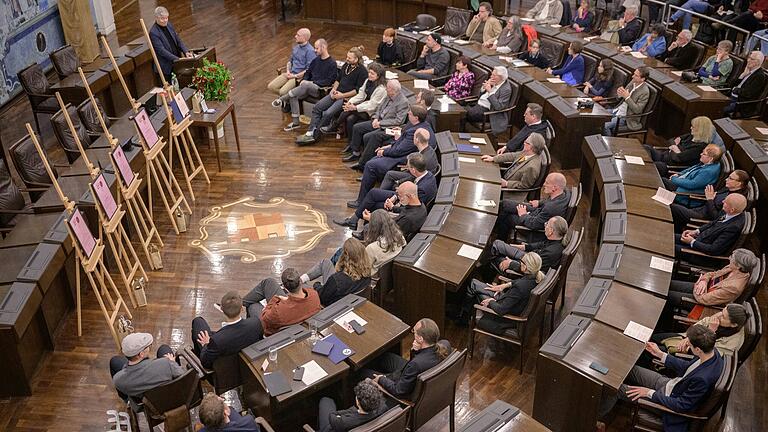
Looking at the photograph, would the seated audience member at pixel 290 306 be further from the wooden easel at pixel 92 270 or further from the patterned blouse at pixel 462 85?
the patterned blouse at pixel 462 85

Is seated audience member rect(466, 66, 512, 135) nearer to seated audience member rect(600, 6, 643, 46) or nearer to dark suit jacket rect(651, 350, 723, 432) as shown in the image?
seated audience member rect(600, 6, 643, 46)

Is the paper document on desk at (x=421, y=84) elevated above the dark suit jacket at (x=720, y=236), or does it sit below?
above

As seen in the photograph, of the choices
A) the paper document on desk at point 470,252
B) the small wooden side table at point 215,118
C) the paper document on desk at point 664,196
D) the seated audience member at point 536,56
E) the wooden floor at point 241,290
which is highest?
the seated audience member at point 536,56

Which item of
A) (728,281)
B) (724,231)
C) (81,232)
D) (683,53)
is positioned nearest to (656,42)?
(683,53)

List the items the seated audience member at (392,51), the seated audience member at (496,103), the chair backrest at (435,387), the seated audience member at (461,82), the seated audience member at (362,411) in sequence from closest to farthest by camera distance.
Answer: the seated audience member at (362,411) → the chair backrest at (435,387) → the seated audience member at (496,103) → the seated audience member at (461,82) → the seated audience member at (392,51)

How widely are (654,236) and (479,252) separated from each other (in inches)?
62.6

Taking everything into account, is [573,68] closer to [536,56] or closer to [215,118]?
[536,56]

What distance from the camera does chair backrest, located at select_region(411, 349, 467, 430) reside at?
4602mm

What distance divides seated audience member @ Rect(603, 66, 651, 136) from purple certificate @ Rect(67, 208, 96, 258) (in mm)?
6110

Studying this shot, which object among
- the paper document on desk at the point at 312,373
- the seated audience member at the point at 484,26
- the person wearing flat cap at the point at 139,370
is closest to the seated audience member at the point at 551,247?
the paper document on desk at the point at 312,373

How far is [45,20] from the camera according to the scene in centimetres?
1187

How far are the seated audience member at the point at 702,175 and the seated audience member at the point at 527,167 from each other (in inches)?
55.5

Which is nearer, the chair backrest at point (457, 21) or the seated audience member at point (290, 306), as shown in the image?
the seated audience member at point (290, 306)

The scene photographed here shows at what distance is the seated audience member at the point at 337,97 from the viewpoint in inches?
391
